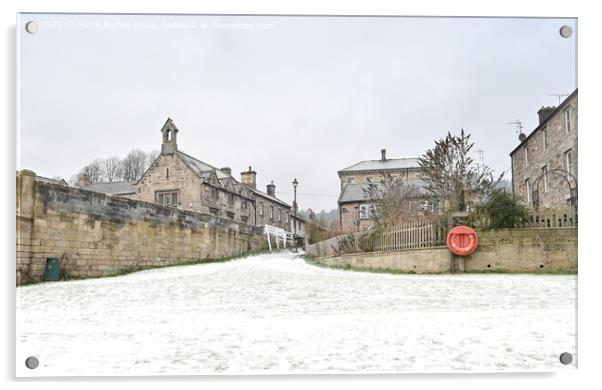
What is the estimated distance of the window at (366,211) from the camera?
31.4 feet

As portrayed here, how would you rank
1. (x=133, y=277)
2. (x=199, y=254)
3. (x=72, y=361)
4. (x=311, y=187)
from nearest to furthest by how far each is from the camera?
(x=72, y=361)
(x=311, y=187)
(x=133, y=277)
(x=199, y=254)

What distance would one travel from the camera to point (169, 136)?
6.13m

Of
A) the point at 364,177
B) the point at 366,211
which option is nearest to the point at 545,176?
the point at 364,177

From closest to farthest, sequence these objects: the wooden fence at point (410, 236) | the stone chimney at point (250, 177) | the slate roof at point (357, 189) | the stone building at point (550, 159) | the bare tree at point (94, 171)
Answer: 1. the stone building at point (550, 159)
2. the bare tree at point (94, 171)
3. the stone chimney at point (250, 177)
4. the slate roof at point (357, 189)
5. the wooden fence at point (410, 236)

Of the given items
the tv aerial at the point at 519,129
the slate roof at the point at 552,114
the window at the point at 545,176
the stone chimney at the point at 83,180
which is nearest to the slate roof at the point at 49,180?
the stone chimney at the point at 83,180

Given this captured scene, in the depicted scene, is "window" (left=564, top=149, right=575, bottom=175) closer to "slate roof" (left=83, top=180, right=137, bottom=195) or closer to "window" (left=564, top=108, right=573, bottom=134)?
"window" (left=564, top=108, right=573, bottom=134)

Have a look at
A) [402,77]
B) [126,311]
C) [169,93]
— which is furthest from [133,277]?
[402,77]

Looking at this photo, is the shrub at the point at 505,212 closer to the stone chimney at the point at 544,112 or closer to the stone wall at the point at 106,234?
the stone chimney at the point at 544,112

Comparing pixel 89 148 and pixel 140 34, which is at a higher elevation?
pixel 140 34

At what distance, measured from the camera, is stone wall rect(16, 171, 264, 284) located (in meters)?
6.09

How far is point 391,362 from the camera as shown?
5.05 metres

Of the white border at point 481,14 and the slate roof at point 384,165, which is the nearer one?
the white border at point 481,14
